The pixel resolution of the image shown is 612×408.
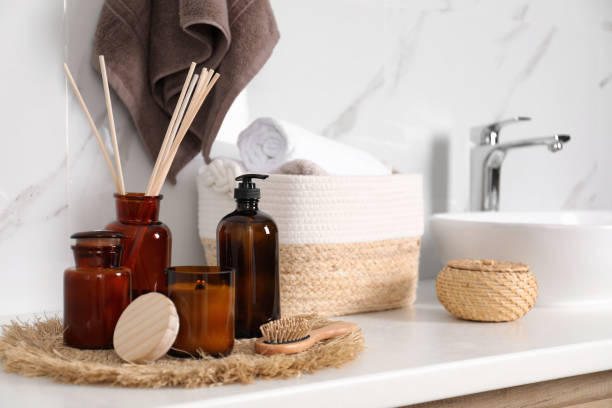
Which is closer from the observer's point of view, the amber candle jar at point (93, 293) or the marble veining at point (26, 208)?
the amber candle jar at point (93, 293)

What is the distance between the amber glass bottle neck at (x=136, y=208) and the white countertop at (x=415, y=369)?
0.80 feet

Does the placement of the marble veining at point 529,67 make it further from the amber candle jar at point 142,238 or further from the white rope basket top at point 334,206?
the amber candle jar at point 142,238

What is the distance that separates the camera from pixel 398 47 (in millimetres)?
1334

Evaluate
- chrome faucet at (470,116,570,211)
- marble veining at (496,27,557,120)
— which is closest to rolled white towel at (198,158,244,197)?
chrome faucet at (470,116,570,211)

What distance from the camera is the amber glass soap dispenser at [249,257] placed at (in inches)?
31.1

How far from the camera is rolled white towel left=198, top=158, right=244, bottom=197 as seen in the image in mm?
948

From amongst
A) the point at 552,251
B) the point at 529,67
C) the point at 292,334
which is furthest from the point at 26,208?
the point at 529,67

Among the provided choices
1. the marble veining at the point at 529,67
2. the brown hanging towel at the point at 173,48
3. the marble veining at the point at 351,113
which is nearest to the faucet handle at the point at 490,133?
the marble veining at the point at 529,67

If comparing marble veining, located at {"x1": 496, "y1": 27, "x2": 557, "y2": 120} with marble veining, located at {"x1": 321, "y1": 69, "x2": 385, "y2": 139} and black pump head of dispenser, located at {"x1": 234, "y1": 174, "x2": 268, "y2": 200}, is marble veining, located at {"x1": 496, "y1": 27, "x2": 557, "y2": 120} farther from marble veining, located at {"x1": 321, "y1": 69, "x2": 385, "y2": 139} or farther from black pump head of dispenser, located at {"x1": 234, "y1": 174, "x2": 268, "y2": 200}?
black pump head of dispenser, located at {"x1": 234, "y1": 174, "x2": 268, "y2": 200}

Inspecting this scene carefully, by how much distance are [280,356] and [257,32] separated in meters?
0.54

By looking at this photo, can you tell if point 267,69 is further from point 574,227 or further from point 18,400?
point 18,400

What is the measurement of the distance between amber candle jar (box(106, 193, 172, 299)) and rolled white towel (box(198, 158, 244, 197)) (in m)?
0.15

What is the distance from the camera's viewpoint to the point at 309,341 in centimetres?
72

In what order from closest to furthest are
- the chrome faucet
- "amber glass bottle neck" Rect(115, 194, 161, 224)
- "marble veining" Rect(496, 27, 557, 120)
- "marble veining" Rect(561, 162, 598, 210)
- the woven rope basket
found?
"amber glass bottle neck" Rect(115, 194, 161, 224)
the woven rope basket
the chrome faucet
"marble veining" Rect(496, 27, 557, 120)
"marble veining" Rect(561, 162, 598, 210)
